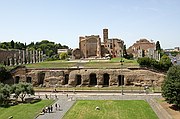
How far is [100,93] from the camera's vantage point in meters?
48.4

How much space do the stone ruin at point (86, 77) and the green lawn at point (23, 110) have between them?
17018mm

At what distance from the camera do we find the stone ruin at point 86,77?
5538 cm

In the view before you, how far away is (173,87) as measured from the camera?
35438 mm

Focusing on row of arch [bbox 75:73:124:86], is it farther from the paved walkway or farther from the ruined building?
the ruined building

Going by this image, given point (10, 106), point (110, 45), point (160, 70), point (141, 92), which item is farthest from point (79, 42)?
point (10, 106)

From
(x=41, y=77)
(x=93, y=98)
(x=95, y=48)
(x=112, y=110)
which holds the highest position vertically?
(x=95, y=48)

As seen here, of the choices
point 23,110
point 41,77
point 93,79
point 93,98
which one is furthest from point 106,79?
point 23,110

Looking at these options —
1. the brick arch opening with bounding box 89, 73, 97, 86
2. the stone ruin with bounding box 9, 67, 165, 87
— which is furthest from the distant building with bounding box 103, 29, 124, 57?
the stone ruin with bounding box 9, 67, 165, 87

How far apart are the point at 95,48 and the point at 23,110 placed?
56.0m

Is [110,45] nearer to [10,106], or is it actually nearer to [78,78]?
[78,78]

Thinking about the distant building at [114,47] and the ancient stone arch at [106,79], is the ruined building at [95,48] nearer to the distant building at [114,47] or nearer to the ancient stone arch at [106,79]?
the distant building at [114,47]

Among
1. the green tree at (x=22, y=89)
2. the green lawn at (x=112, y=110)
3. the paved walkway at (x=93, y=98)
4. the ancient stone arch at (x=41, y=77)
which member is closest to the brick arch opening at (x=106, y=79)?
the paved walkway at (x=93, y=98)

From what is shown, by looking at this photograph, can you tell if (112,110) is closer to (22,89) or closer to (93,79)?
(22,89)

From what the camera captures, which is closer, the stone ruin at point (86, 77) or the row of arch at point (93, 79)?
the stone ruin at point (86, 77)
